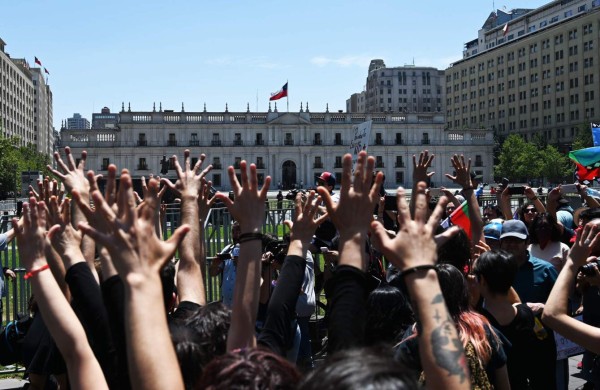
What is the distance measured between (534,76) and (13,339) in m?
95.5

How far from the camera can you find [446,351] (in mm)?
2039

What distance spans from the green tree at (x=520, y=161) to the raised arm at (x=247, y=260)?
256 feet

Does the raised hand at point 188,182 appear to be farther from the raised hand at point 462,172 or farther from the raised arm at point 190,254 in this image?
the raised hand at point 462,172

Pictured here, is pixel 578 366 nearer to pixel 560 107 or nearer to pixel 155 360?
pixel 155 360

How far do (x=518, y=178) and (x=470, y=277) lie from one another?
3226 inches

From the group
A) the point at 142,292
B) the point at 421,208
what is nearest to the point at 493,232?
the point at 421,208

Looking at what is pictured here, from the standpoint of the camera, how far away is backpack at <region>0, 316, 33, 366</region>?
180 inches

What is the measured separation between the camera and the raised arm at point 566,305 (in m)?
3.03

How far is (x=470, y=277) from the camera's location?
3941mm

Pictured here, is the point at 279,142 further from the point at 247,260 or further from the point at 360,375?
the point at 360,375

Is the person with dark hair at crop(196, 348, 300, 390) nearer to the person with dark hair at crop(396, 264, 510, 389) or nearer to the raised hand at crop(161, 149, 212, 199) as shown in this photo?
the person with dark hair at crop(396, 264, 510, 389)

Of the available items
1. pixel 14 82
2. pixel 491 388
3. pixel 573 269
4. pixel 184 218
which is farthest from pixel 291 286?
pixel 14 82

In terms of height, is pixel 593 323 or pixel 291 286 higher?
pixel 291 286

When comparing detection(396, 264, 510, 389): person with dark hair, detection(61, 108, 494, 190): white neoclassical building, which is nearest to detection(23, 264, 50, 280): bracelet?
detection(396, 264, 510, 389): person with dark hair
